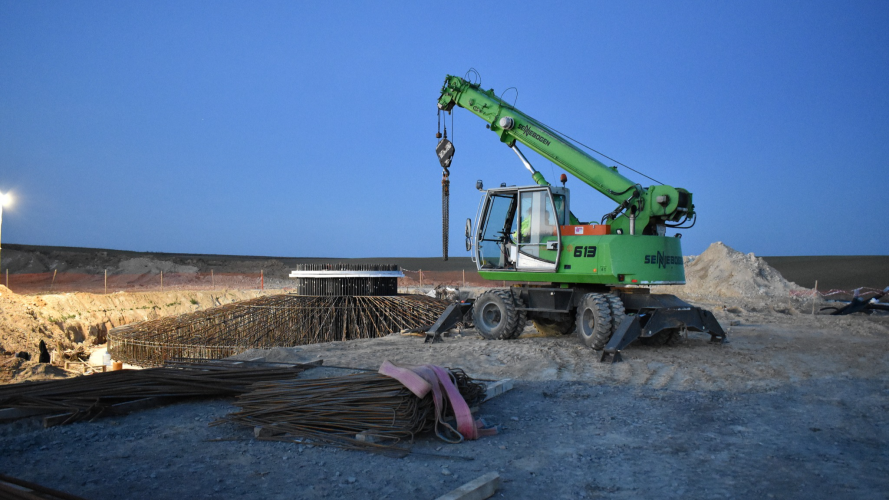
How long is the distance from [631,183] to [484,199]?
100 inches

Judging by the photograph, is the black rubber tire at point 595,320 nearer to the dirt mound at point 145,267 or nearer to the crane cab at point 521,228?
the crane cab at point 521,228

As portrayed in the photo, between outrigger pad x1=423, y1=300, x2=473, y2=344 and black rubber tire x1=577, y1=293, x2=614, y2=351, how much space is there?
2506 mm

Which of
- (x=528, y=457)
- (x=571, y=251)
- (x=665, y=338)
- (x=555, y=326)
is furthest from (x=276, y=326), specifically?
(x=528, y=457)

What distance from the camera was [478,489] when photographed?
151 inches

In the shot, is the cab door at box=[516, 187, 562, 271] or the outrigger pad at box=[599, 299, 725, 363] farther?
the cab door at box=[516, 187, 562, 271]

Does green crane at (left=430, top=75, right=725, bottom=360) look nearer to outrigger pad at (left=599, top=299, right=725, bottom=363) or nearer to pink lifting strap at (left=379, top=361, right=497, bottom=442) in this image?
outrigger pad at (left=599, top=299, right=725, bottom=363)

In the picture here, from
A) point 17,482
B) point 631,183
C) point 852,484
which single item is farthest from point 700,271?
point 17,482

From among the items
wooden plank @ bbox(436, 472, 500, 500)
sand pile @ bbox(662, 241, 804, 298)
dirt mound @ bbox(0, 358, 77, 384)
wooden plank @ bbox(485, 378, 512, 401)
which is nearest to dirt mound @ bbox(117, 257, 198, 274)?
dirt mound @ bbox(0, 358, 77, 384)

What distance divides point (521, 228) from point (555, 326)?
2.32 metres

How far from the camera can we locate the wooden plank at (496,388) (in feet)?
21.4

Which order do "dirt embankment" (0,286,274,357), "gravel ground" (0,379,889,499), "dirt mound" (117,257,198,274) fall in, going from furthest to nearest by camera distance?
"dirt mound" (117,257,198,274)
"dirt embankment" (0,286,274,357)
"gravel ground" (0,379,889,499)

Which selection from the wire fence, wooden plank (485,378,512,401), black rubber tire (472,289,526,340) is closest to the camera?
wooden plank (485,378,512,401)

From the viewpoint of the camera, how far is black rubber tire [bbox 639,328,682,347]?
10.3 metres

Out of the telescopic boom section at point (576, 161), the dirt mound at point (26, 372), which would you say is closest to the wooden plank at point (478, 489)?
the telescopic boom section at point (576, 161)
